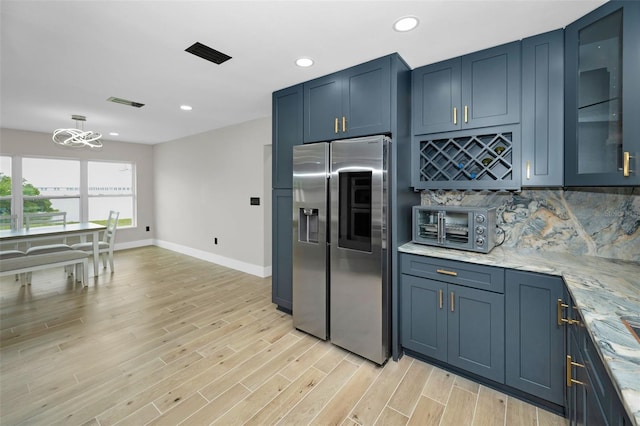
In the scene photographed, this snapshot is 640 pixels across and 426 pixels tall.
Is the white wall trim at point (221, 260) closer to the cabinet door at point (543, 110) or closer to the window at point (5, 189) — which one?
the window at point (5, 189)

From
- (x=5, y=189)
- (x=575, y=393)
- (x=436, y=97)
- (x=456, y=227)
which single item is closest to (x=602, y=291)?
(x=575, y=393)

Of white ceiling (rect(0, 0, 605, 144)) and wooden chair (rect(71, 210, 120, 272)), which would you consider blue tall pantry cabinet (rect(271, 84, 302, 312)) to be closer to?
white ceiling (rect(0, 0, 605, 144))

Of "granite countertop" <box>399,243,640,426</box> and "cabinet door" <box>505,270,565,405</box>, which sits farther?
"cabinet door" <box>505,270,565,405</box>

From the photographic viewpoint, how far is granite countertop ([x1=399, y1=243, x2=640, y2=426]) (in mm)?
803

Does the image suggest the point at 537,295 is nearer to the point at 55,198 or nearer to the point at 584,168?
the point at 584,168

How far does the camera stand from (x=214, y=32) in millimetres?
2027

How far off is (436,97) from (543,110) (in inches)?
29.4

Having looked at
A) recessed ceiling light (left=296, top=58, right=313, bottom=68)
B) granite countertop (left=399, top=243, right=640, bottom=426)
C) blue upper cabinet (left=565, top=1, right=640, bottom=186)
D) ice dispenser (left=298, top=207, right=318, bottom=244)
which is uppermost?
recessed ceiling light (left=296, top=58, right=313, bottom=68)

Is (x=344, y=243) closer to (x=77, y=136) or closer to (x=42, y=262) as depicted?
(x=42, y=262)

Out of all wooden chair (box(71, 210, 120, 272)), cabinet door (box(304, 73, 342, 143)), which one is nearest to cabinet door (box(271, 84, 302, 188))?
cabinet door (box(304, 73, 342, 143))

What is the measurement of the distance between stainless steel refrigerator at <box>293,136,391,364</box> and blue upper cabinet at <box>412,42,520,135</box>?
0.53m

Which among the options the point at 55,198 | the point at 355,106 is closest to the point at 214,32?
the point at 355,106

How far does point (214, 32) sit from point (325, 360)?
104 inches

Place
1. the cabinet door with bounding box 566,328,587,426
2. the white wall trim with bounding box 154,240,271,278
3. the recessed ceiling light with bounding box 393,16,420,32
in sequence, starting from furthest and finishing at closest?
the white wall trim with bounding box 154,240,271,278 → the recessed ceiling light with bounding box 393,16,420,32 → the cabinet door with bounding box 566,328,587,426
